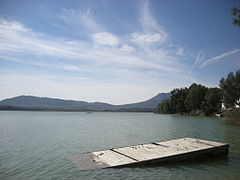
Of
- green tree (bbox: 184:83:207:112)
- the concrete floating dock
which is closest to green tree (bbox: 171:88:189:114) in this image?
green tree (bbox: 184:83:207:112)

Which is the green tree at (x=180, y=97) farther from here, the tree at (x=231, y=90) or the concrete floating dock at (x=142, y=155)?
the concrete floating dock at (x=142, y=155)

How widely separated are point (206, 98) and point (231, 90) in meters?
19.6

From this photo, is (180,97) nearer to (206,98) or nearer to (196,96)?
(196,96)

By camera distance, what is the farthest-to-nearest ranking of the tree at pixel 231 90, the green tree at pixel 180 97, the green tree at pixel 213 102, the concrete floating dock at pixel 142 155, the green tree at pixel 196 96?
the green tree at pixel 180 97 < the green tree at pixel 196 96 < the green tree at pixel 213 102 < the tree at pixel 231 90 < the concrete floating dock at pixel 142 155

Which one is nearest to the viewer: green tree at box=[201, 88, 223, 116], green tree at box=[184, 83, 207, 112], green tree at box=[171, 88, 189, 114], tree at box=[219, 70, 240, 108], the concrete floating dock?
the concrete floating dock

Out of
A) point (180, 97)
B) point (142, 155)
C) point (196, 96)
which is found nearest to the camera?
point (142, 155)

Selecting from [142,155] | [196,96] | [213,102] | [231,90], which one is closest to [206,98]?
[213,102]

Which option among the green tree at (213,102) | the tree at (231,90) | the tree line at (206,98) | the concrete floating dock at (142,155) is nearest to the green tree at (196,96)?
the tree line at (206,98)

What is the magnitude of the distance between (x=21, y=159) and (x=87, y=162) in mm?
5260

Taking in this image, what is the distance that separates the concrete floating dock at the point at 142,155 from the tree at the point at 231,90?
236 ft

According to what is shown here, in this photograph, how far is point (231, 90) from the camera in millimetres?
80312

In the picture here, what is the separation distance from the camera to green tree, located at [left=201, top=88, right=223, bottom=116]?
316 ft

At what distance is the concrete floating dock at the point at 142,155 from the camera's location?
39.5 ft

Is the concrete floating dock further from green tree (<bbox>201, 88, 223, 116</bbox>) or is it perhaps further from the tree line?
green tree (<bbox>201, 88, 223, 116</bbox>)
